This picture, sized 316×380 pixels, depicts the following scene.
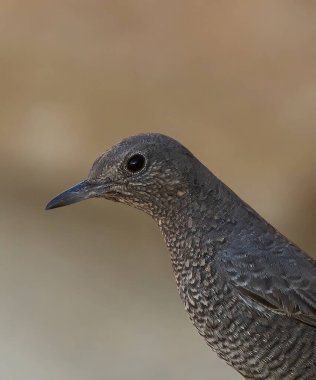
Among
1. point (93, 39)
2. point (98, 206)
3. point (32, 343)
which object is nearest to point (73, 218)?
point (98, 206)

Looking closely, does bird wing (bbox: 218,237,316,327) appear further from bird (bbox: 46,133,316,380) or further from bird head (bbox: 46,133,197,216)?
bird head (bbox: 46,133,197,216)

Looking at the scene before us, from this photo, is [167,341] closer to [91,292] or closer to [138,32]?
[91,292]

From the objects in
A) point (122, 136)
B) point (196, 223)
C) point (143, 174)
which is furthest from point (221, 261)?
point (122, 136)

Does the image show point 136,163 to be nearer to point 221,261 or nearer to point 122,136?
point 221,261

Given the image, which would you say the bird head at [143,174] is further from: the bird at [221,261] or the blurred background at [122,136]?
the blurred background at [122,136]

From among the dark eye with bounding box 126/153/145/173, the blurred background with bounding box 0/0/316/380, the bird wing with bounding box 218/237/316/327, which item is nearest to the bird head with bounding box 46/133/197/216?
the dark eye with bounding box 126/153/145/173

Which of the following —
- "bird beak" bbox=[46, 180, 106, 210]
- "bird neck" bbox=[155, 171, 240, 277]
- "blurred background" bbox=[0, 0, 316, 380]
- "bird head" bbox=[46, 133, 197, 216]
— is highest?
"blurred background" bbox=[0, 0, 316, 380]

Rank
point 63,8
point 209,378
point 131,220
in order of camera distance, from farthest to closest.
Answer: point 131,220
point 209,378
point 63,8
